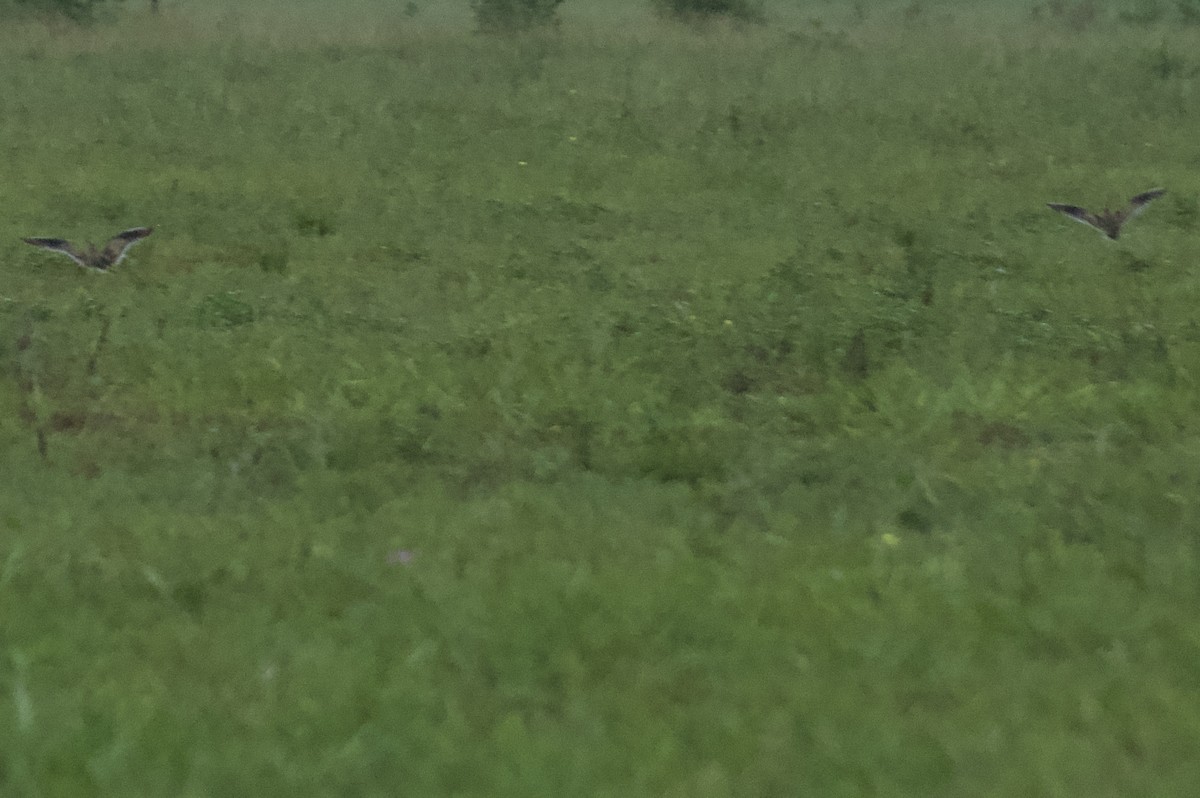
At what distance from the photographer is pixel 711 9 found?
17141mm

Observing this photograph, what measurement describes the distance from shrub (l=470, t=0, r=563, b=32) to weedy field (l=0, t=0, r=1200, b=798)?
6.12 meters

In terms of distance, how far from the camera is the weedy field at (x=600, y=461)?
2.59 metres

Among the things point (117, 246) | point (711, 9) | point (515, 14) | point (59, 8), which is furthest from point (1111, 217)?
point (59, 8)

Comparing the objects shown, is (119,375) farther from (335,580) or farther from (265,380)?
(335,580)

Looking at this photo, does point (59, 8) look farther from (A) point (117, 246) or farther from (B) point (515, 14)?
(A) point (117, 246)

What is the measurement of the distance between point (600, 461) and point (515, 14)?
13.1 meters

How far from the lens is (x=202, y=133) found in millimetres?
10430

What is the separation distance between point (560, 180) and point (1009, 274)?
3.53 m

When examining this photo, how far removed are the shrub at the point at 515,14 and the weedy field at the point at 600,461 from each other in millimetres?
6119

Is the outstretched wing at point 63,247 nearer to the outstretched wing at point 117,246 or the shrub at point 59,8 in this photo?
the outstretched wing at point 117,246

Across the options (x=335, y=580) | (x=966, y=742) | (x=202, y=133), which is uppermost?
(x=966, y=742)

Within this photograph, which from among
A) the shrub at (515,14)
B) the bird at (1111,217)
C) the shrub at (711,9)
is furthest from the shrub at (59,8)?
the bird at (1111,217)

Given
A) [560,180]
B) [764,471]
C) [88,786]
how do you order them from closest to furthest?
[88,786] → [764,471] → [560,180]

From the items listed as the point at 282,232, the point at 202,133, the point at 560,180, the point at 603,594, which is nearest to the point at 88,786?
the point at 603,594
